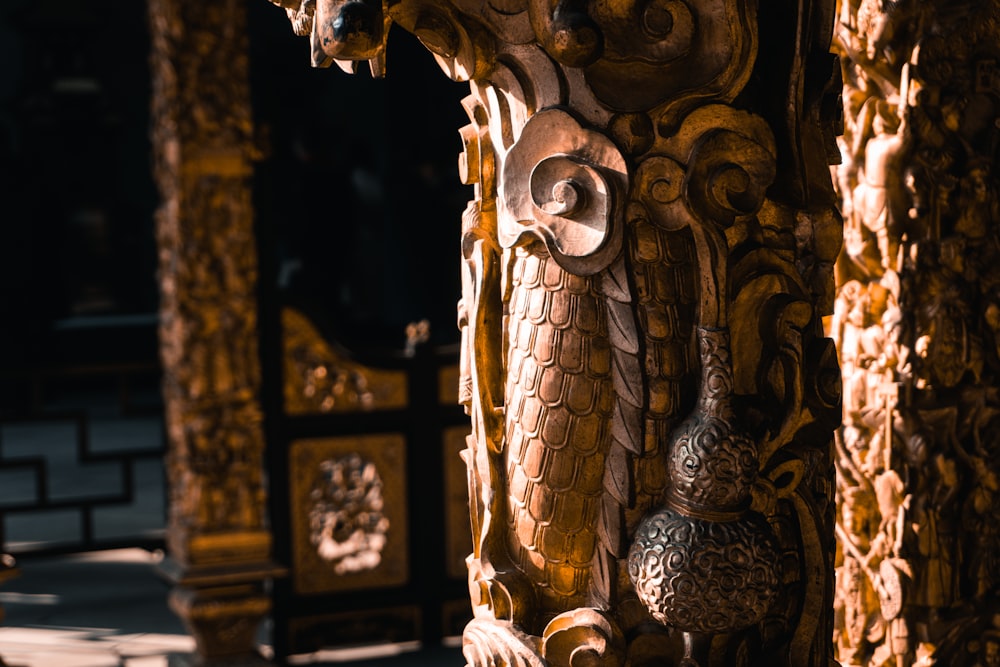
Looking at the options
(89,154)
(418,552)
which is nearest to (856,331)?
(418,552)

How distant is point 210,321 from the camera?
3379 mm

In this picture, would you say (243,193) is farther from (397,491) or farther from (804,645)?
(804,645)

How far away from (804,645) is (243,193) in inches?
105

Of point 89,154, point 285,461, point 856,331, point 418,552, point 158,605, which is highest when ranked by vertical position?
point 89,154

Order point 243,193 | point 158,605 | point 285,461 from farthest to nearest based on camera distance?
1. point 158,605
2. point 285,461
3. point 243,193

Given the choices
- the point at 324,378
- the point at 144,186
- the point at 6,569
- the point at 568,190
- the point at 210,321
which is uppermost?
the point at 144,186

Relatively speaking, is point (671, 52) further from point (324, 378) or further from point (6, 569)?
point (324, 378)

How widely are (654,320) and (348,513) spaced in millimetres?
2904

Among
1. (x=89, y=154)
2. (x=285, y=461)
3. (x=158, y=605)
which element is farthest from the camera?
(x=89, y=154)

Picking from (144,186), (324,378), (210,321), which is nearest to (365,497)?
(324,378)

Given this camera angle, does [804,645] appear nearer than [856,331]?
Yes

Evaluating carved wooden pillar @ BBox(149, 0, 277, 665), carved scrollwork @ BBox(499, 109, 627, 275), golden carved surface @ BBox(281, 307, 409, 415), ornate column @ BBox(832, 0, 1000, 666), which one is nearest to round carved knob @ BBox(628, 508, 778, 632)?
carved scrollwork @ BBox(499, 109, 627, 275)

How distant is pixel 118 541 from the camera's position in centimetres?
374

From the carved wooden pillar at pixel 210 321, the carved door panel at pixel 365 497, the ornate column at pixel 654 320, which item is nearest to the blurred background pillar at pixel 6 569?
the carved wooden pillar at pixel 210 321
